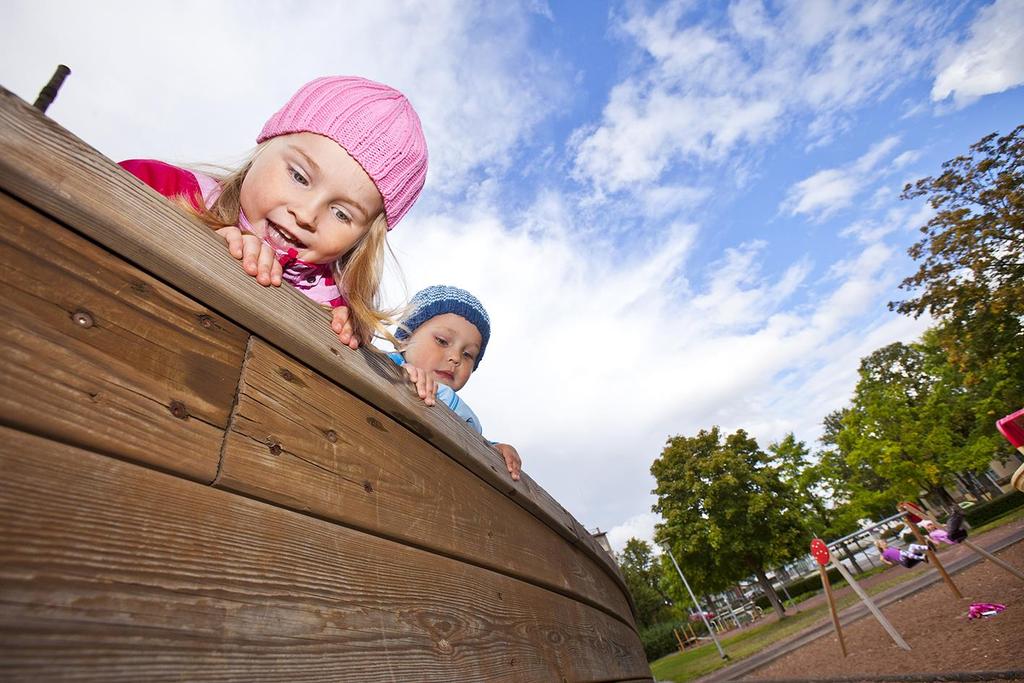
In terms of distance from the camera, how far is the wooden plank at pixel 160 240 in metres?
0.71

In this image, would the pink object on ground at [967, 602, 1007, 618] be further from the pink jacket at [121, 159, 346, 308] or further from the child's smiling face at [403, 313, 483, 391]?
the pink jacket at [121, 159, 346, 308]

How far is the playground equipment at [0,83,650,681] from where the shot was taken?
2.05ft

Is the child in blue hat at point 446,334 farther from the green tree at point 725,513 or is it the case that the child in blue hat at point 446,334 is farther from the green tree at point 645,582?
the green tree at point 645,582

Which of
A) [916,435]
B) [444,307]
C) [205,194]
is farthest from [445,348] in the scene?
[916,435]

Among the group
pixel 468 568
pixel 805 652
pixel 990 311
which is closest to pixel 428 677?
pixel 468 568

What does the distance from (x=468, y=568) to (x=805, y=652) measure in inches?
561

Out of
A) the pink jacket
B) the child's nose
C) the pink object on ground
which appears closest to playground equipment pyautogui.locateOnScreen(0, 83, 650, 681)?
the pink jacket

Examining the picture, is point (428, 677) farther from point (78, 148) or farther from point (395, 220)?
point (395, 220)

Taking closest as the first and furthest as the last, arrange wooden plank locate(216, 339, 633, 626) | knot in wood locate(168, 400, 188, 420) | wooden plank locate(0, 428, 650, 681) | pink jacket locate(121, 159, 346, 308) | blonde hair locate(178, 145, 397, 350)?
wooden plank locate(0, 428, 650, 681)
knot in wood locate(168, 400, 188, 420)
wooden plank locate(216, 339, 633, 626)
pink jacket locate(121, 159, 346, 308)
blonde hair locate(178, 145, 397, 350)

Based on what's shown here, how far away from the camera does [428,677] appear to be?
44.0 inches

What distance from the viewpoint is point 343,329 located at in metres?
1.28

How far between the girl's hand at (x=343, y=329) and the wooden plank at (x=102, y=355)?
0.34 m

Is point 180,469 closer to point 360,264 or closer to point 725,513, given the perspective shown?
point 360,264

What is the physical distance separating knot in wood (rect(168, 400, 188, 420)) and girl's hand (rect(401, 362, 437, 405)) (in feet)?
2.45
